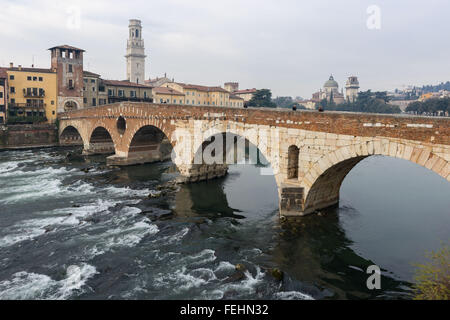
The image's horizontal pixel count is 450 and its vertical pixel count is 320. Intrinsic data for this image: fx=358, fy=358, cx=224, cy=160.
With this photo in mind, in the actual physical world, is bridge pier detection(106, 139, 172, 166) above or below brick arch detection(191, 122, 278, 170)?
below

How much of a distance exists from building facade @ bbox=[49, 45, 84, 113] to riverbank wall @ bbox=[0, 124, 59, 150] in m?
5.08

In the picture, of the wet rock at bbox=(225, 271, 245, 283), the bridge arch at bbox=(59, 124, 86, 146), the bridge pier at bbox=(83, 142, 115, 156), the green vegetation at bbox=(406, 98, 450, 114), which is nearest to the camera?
the wet rock at bbox=(225, 271, 245, 283)

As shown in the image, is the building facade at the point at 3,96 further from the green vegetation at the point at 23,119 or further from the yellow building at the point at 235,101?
the yellow building at the point at 235,101

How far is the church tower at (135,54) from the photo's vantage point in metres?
103

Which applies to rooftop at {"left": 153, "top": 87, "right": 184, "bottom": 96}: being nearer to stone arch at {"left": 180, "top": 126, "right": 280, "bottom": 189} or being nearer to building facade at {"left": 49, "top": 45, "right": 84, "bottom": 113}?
building facade at {"left": 49, "top": 45, "right": 84, "bottom": 113}

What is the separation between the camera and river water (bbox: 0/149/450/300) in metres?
14.1

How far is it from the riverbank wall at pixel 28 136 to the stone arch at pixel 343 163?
49.3 meters

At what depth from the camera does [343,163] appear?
1941 centimetres

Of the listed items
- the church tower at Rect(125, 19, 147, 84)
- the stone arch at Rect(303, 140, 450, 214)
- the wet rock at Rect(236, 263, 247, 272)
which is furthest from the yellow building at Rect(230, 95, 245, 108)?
the wet rock at Rect(236, 263, 247, 272)

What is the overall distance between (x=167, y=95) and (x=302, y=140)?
5920 centimetres
